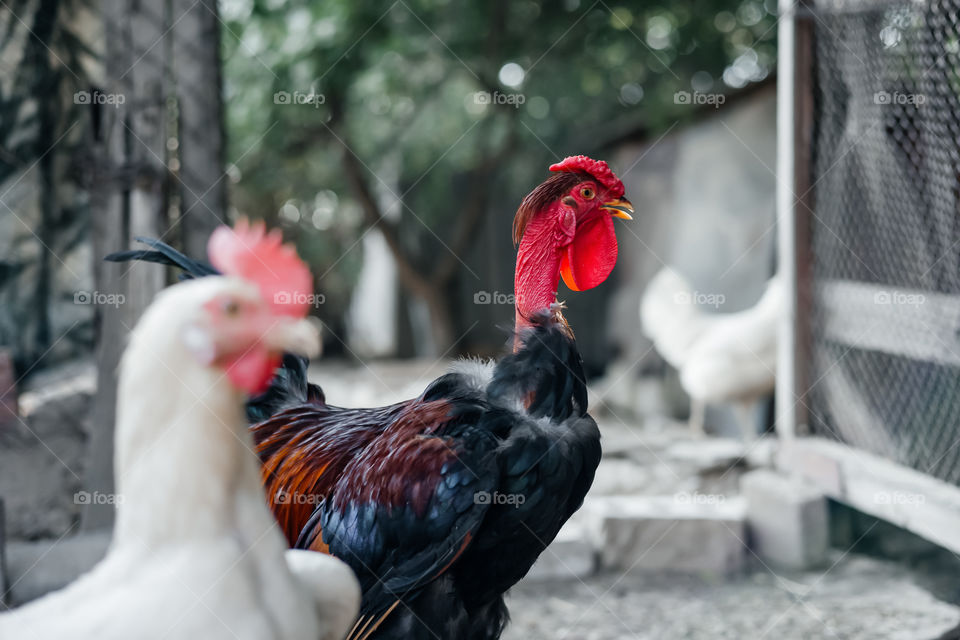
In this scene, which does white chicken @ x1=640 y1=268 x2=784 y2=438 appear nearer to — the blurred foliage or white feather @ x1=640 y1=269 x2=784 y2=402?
white feather @ x1=640 y1=269 x2=784 y2=402

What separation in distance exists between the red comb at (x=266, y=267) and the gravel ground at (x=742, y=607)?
247 centimetres

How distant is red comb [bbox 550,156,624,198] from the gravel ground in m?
1.94

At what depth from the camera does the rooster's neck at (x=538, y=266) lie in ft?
7.73

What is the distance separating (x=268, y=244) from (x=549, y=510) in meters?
1.06

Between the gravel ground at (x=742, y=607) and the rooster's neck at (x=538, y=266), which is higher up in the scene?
the rooster's neck at (x=538, y=266)

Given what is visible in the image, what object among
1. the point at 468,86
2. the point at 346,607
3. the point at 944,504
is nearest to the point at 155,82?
the point at 346,607

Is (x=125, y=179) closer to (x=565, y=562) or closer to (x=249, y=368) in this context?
(x=249, y=368)

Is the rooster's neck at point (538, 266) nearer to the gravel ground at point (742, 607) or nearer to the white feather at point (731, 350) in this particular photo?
the gravel ground at point (742, 607)

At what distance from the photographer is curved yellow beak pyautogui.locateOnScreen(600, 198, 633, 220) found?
249cm

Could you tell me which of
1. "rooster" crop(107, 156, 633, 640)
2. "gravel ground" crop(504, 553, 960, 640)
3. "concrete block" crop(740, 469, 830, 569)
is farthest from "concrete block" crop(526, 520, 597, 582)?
"rooster" crop(107, 156, 633, 640)

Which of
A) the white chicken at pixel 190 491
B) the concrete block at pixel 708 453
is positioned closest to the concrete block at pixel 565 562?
the concrete block at pixel 708 453

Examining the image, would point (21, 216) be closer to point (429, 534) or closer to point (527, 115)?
point (429, 534)

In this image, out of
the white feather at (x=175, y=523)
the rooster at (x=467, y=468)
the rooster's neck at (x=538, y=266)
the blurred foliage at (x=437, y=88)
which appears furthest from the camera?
the blurred foliage at (x=437, y=88)

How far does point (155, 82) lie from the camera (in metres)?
3.33
